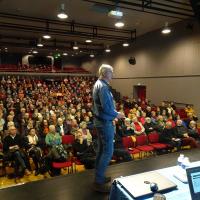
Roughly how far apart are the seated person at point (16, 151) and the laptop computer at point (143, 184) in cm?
327

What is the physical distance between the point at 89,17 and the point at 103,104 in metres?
8.34

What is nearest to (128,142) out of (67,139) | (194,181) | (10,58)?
(67,139)

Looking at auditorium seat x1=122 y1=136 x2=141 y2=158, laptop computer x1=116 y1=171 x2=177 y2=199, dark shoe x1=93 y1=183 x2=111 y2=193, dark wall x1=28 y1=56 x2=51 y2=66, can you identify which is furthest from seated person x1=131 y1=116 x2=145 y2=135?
dark wall x1=28 y1=56 x2=51 y2=66

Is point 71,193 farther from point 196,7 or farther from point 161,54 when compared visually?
point 161,54

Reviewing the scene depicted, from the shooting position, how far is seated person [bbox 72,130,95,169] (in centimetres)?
474

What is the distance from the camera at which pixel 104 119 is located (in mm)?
2654

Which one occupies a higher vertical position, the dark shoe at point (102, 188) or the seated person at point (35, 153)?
the dark shoe at point (102, 188)

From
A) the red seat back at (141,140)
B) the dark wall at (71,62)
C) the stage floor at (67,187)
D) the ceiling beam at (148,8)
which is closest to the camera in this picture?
the stage floor at (67,187)

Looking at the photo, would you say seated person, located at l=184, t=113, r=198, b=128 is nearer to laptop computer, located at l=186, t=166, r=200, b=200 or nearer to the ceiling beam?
the ceiling beam

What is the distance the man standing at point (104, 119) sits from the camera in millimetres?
2611

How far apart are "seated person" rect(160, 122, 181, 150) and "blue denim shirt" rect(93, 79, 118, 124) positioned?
149 inches

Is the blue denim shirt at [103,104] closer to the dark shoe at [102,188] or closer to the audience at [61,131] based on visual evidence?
the dark shoe at [102,188]

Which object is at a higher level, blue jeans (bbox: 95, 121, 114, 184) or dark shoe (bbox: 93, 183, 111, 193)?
blue jeans (bbox: 95, 121, 114, 184)

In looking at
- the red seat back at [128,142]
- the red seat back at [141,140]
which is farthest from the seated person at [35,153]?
the red seat back at [141,140]
